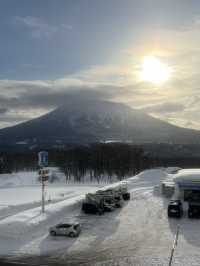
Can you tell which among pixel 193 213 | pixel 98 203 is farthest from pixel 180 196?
pixel 98 203

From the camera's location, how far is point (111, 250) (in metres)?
21.8

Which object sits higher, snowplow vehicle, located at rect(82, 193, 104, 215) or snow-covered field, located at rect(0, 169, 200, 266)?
snowplow vehicle, located at rect(82, 193, 104, 215)

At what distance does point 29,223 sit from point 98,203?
856cm

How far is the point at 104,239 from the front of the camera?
80.2 ft

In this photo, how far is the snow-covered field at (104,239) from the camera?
20141 mm

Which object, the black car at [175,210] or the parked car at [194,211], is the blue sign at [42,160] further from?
the parked car at [194,211]

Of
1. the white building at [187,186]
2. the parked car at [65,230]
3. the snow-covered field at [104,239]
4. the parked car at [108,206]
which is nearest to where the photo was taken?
the snow-covered field at [104,239]

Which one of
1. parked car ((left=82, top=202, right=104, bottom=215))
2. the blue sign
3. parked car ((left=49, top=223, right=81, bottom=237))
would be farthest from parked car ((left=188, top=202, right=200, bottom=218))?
the blue sign

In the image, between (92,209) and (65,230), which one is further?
(92,209)

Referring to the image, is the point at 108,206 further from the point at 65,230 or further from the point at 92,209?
the point at 65,230

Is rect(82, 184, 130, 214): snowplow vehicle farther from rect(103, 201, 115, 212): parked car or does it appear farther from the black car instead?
the black car

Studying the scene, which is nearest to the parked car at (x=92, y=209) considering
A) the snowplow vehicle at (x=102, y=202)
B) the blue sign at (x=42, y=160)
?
the snowplow vehicle at (x=102, y=202)

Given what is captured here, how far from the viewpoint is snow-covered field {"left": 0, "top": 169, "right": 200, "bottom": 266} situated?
2014cm

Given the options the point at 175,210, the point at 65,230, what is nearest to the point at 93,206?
the point at 175,210
